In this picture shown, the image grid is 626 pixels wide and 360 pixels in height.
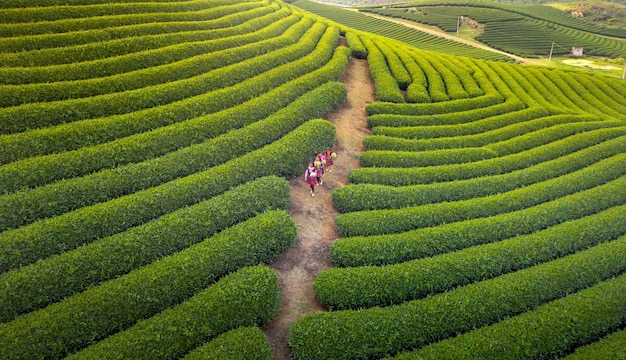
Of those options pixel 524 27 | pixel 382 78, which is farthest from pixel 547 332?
pixel 524 27

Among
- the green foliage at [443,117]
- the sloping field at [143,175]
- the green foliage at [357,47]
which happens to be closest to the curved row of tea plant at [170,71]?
the sloping field at [143,175]

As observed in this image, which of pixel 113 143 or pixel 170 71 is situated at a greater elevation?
pixel 170 71

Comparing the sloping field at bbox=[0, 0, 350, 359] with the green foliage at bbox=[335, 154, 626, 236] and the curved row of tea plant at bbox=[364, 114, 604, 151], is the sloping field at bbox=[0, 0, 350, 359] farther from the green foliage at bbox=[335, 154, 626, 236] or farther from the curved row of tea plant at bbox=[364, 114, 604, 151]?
the green foliage at bbox=[335, 154, 626, 236]

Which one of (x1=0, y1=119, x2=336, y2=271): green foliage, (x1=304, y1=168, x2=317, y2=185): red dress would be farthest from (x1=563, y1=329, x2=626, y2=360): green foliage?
(x1=0, y1=119, x2=336, y2=271): green foliage

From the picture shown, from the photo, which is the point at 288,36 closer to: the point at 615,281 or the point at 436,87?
the point at 436,87

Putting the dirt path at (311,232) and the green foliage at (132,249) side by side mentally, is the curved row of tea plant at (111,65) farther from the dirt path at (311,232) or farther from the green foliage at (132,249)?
the green foliage at (132,249)

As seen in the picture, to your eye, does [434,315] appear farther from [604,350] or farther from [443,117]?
[443,117]
